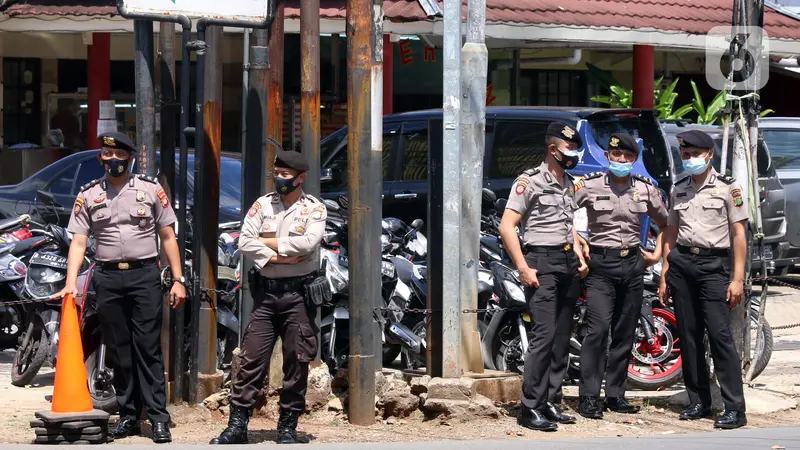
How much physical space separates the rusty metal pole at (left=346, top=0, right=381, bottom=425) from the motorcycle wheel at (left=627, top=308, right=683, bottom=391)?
2423mm

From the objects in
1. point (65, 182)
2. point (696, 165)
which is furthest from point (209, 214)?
point (65, 182)

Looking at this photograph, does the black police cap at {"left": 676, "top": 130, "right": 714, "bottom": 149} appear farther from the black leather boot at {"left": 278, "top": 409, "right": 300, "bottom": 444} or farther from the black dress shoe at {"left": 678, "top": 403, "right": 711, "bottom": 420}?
the black leather boot at {"left": 278, "top": 409, "right": 300, "bottom": 444}

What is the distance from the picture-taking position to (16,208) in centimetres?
1285

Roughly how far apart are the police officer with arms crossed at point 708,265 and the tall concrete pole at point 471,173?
1367mm

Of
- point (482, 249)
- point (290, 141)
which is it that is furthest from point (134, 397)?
point (290, 141)

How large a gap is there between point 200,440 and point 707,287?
3448 millimetres

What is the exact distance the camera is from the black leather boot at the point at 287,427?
733cm

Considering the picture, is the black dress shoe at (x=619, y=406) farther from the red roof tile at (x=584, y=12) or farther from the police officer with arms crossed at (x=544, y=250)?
the red roof tile at (x=584, y=12)

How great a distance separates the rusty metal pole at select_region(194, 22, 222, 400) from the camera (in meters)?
8.14

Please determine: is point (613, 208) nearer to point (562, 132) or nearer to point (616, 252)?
point (616, 252)

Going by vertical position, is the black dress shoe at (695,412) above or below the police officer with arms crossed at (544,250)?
below

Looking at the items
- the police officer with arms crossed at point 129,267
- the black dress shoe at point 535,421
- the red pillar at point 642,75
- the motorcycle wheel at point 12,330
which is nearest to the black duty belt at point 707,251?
the black dress shoe at point 535,421

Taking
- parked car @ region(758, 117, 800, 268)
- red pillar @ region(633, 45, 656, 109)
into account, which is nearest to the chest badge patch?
parked car @ region(758, 117, 800, 268)

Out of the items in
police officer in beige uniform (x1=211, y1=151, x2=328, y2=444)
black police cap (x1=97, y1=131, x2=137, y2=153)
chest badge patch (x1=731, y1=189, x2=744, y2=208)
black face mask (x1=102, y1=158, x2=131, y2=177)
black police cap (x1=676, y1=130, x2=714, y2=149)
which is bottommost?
police officer in beige uniform (x1=211, y1=151, x2=328, y2=444)
